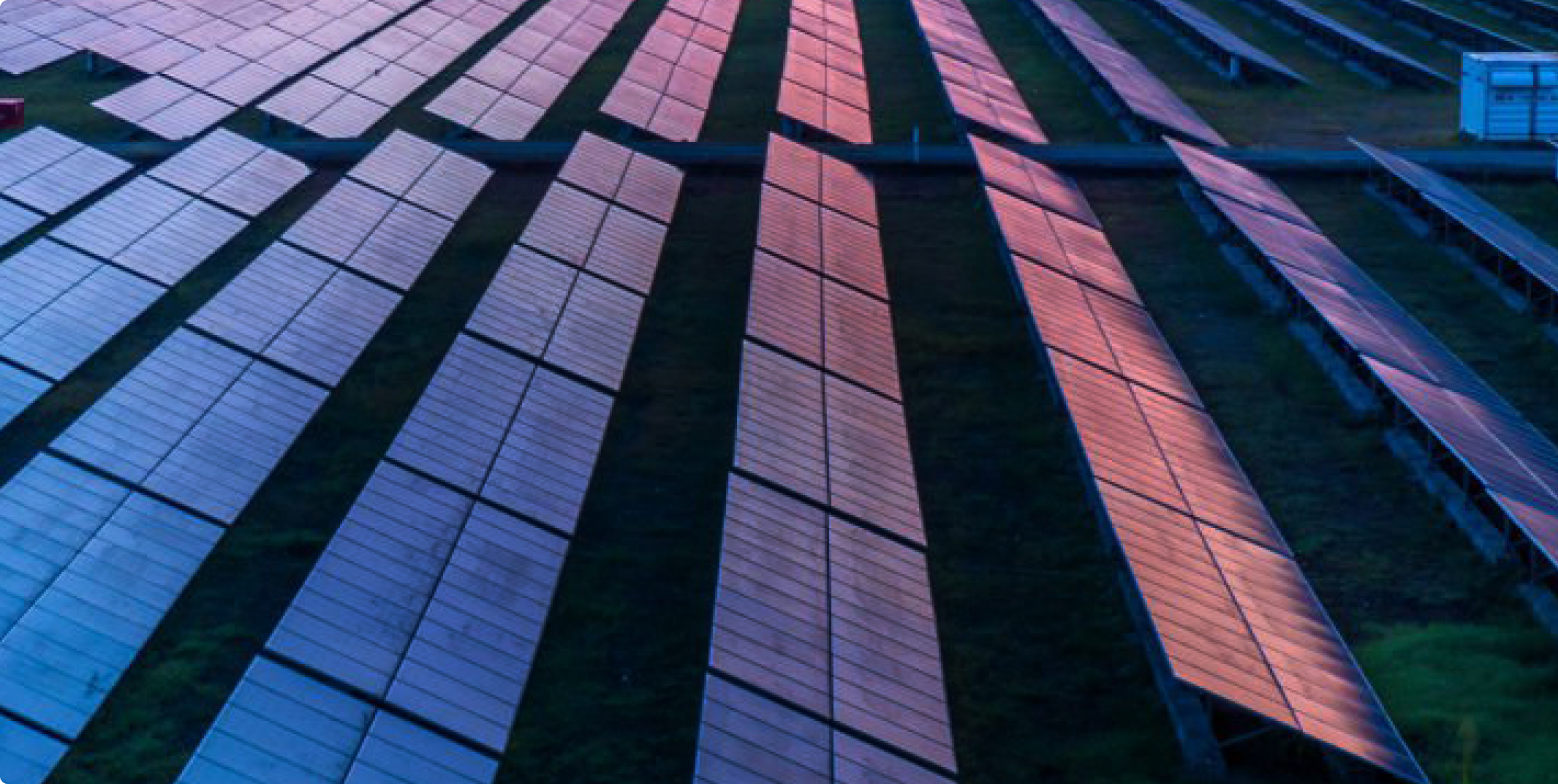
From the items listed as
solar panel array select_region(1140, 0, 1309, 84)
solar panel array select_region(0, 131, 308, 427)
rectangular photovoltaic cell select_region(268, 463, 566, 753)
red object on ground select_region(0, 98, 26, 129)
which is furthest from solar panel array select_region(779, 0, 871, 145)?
rectangular photovoltaic cell select_region(268, 463, 566, 753)

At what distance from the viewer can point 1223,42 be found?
40.2 m

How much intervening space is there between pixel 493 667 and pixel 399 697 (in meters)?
0.87

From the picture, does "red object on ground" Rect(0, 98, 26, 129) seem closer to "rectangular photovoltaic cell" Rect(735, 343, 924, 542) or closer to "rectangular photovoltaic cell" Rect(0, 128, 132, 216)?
"rectangular photovoltaic cell" Rect(0, 128, 132, 216)

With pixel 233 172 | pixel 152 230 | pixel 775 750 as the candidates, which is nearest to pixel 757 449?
pixel 775 750

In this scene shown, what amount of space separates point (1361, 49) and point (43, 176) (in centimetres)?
3051

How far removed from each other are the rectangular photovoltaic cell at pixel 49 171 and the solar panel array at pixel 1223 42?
25.7m

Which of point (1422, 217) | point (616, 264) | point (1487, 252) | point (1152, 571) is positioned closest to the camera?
point (1152, 571)

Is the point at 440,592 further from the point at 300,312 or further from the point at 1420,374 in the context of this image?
the point at 1420,374

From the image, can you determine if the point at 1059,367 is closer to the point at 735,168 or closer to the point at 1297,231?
the point at 1297,231

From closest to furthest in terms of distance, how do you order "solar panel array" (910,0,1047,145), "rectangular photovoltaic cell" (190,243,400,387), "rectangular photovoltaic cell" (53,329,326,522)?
1. "rectangular photovoltaic cell" (53,329,326,522)
2. "rectangular photovoltaic cell" (190,243,400,387)
3. "solar panel array" (910,0,1047,145)

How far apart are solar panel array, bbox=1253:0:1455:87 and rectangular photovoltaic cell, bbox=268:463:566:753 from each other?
30.6 m

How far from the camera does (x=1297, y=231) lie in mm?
25234

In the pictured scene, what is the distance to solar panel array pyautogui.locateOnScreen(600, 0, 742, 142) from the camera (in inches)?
1173

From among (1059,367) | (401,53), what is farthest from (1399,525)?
(401,53)
